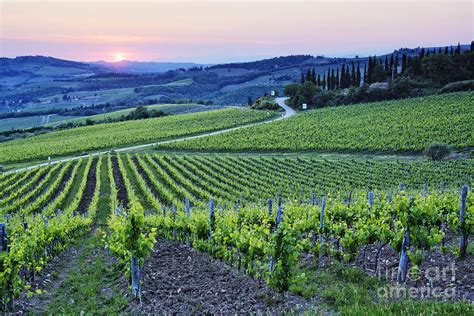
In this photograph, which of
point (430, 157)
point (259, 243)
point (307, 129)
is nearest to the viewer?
point (259, 243)

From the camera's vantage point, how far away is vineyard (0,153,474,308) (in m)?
10.1

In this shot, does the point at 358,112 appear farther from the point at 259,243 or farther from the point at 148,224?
the point at 259,243

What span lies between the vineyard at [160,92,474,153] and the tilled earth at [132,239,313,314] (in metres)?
39.5

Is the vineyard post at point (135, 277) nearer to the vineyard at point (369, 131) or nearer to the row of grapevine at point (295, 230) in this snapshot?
the row of grapevine at point (295, 230)

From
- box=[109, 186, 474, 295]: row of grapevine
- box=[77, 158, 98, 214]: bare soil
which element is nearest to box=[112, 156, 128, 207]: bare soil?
box=[77, 158, 98, 214]: bare soil

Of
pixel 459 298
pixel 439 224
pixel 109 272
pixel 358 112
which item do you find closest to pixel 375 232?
pixel 459 298

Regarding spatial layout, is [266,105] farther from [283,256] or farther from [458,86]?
[283,256]

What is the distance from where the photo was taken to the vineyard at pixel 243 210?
33.0ft

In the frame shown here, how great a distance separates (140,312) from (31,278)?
17.5 feet

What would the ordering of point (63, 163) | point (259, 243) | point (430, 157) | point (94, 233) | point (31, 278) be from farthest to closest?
point (63, 163)
point (430, 157)
point (94, 233)
point (31, 278)
point (259, 243)

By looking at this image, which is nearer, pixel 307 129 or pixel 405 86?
pixel 307 129

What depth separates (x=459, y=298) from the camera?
809 centimetres

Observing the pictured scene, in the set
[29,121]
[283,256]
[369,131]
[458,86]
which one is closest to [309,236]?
[283,256]

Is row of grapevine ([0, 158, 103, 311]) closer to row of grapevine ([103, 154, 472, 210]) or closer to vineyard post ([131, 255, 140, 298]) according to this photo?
vineyard post ([131, 255, 140, 298])
